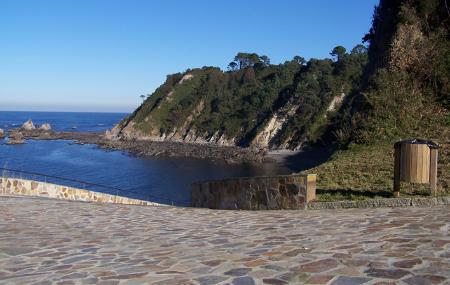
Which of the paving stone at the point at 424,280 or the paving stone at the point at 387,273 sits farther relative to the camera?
the paving stone at the point at 387,273

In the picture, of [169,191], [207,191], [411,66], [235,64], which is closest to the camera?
[207,191]

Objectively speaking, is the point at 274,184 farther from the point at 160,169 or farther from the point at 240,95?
the point at 240,95

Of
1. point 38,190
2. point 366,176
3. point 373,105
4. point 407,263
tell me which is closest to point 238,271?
point 407,263

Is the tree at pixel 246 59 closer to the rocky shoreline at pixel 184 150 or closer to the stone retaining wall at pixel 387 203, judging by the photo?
the rocky shoreline at pixel 184 150

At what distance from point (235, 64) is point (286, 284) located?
120761 mm

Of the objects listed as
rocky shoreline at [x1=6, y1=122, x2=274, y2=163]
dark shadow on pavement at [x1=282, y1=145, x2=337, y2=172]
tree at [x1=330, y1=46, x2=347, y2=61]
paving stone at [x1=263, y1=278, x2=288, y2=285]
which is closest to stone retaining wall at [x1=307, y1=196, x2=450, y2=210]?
paving stone at [x1=263, y1=278, x2=288, y2=285]

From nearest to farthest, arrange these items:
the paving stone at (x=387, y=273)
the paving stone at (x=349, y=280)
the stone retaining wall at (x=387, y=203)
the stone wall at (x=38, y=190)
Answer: the paving stone at (x=349, y=280)
the paving stone at (x=387, y=273)
the stone retaining wall at (x=387, y=203)
the stone wall at (x=38, y=190)

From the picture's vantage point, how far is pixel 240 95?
10300 cm

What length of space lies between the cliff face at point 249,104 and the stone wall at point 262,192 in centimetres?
6045

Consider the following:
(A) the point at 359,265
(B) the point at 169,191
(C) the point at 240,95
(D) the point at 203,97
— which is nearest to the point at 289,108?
(C) the point at 240,95

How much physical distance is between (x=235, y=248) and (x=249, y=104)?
298 ft

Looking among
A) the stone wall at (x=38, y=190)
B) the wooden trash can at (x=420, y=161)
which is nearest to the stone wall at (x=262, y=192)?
the wooden trash can at (x=420, y=161)

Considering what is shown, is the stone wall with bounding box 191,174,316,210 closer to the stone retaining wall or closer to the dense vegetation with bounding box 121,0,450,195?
the stone retaining wall

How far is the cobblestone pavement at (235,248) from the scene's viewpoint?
4469mm
